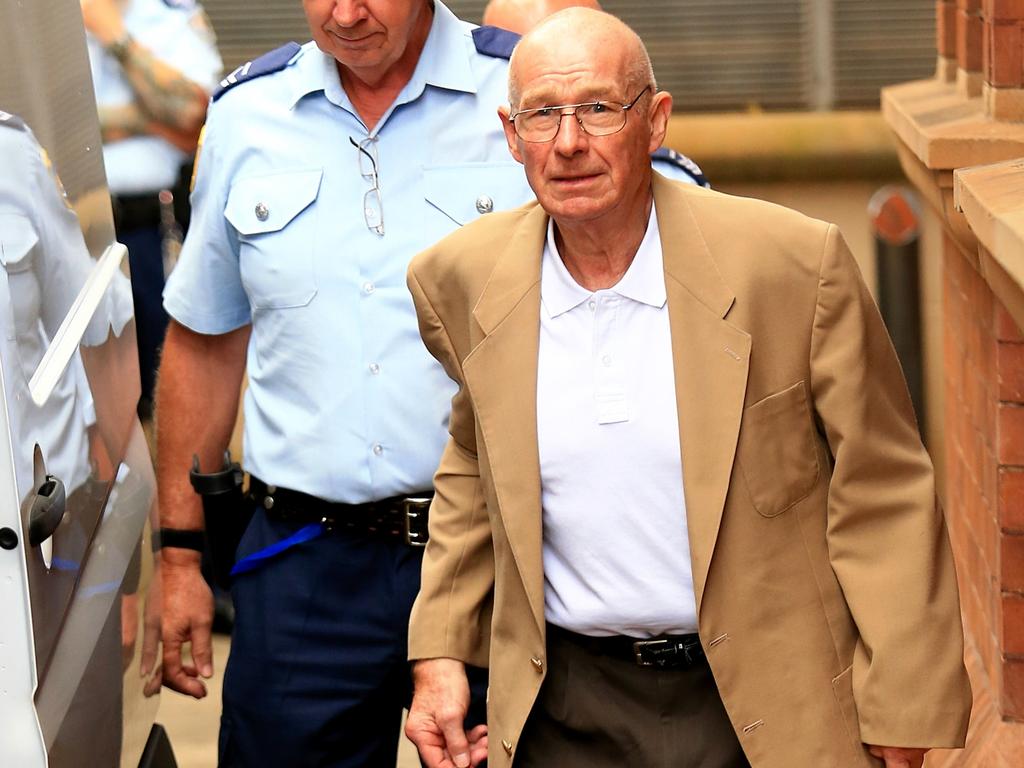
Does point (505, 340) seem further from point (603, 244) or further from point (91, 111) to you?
point (91, 111)

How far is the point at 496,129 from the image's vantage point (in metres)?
3.69

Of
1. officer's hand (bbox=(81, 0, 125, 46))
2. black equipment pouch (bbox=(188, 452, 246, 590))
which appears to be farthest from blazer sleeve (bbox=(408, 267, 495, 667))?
officer's hand (bbox=(81, 0, 125, 46))

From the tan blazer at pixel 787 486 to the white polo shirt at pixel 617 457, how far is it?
4 cm

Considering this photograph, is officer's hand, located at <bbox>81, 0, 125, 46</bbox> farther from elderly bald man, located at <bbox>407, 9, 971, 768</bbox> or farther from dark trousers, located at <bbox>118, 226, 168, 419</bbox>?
elderly bald man, located at <bbox>407, 9, 971, 768</bbox>

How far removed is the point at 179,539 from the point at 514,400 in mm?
1281

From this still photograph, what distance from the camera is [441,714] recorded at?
3.16 m

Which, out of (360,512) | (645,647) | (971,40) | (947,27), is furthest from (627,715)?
(947,27)

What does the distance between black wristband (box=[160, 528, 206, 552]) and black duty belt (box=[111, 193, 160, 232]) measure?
231 cm

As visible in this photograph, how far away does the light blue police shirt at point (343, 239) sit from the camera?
11.8ft

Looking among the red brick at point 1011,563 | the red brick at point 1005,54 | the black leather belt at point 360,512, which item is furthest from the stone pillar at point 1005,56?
the black leather belt at point 360,512

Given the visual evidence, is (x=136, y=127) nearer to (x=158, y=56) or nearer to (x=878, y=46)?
(x=158, y=56)

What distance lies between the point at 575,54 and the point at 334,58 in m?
0.94

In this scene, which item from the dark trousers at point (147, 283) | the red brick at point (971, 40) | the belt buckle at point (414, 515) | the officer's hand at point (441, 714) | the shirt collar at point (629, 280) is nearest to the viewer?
the shirt collar at point (629, 280)

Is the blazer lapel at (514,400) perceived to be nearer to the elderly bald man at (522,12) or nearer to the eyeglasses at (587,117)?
the eyeglasses at (587,117)
